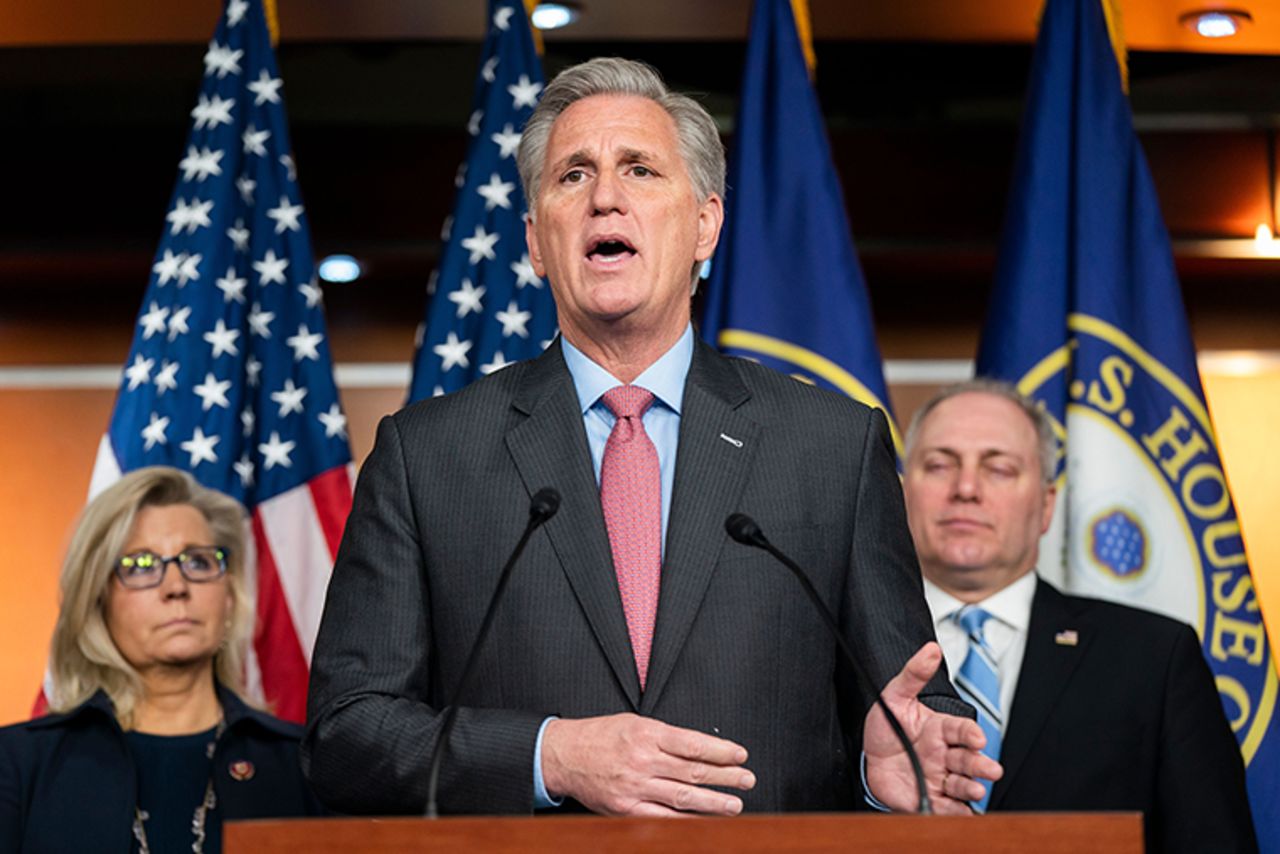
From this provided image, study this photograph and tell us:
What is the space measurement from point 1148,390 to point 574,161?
2.17 meters

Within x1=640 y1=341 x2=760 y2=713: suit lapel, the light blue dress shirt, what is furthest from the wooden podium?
the light blue dress shirt

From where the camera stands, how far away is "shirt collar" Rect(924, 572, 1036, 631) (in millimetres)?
3670

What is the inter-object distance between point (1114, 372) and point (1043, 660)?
839 millimetres

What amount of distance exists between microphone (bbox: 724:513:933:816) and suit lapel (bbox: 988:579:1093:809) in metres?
1.57

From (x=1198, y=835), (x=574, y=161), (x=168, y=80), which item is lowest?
(x=1198, y=835)

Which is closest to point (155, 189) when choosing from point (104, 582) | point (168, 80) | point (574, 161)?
point (168, 80)

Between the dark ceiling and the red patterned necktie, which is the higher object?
the dark ceiling

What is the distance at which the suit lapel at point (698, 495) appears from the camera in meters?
2.01

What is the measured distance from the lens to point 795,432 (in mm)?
2197

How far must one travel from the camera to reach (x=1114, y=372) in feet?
13.3

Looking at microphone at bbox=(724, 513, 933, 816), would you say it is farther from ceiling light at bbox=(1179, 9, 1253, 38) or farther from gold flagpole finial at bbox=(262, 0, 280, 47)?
ceiling light at bbox=(1179, 9, 1253, 38)

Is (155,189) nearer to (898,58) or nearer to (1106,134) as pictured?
(898,58)

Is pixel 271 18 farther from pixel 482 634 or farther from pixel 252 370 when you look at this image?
pixel 482 634

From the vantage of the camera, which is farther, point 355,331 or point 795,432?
point 355,331
